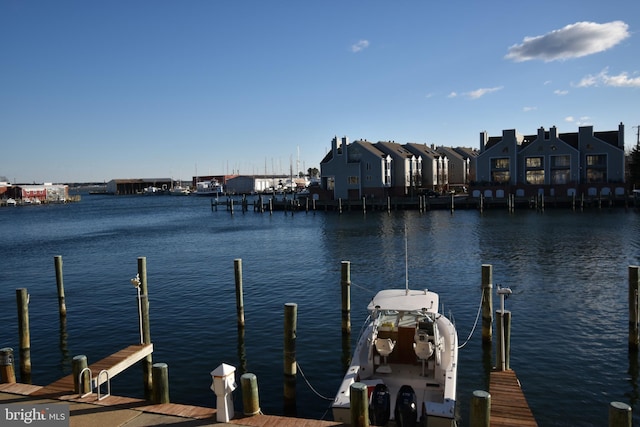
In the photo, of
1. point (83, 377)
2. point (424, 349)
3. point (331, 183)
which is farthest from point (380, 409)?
point (331, 183)

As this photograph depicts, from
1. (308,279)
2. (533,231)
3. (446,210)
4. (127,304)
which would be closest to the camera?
(127,304)

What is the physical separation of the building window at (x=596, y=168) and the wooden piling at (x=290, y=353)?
85.9m

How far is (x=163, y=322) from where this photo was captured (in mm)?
24391

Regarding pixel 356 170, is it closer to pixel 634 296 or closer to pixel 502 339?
pixel 634 296

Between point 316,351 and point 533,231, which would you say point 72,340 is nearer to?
point 316,351

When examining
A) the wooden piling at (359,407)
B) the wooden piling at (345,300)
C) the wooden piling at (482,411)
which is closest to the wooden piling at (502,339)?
the wooden piling at (482,411)

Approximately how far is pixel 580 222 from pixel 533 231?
1100 cm

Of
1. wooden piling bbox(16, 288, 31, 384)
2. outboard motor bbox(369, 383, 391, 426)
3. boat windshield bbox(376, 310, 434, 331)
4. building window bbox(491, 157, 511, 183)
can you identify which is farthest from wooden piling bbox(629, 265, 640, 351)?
building window bbox(491, 157, 511, 183)

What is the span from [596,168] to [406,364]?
84.6m

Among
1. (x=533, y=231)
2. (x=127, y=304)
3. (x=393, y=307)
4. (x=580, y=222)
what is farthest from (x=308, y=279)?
(x=580, y=222)

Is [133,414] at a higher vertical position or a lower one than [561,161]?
lower

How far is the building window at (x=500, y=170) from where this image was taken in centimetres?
9212

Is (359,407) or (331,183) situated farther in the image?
(331,183)

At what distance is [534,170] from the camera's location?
296 feet
